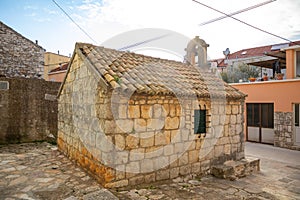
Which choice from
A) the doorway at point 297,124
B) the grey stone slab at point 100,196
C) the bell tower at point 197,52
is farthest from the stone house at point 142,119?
the doorway at point 297,124

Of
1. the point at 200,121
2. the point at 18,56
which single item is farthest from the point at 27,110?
the point at 200,121

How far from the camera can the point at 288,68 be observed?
10914 millimetres

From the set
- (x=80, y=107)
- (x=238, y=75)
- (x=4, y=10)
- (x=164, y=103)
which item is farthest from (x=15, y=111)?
(x=238, y=75)

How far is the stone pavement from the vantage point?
4.28 meters

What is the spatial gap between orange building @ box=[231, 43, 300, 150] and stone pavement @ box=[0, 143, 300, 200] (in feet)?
12.3

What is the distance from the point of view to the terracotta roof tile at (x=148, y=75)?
4.86m

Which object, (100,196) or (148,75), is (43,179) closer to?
(100,196)

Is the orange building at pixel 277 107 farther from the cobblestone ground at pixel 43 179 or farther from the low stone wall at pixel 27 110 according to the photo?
the low stone wall at pixel 27 110

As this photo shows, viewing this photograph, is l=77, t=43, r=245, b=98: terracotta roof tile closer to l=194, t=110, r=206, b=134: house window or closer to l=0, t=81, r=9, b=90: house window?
l=194, t=110, r=206, b=134: house window

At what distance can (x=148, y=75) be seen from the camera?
573cm

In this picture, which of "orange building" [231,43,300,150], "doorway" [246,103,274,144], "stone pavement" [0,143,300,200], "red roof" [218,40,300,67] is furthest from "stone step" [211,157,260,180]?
"red roof" [218,40,300,67]

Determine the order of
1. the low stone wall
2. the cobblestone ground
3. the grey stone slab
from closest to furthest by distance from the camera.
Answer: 1. the grey stone slab
2. the cobblestone ground
3. the low stone wall

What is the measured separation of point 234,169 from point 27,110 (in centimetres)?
830

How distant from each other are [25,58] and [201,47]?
9.95 m
